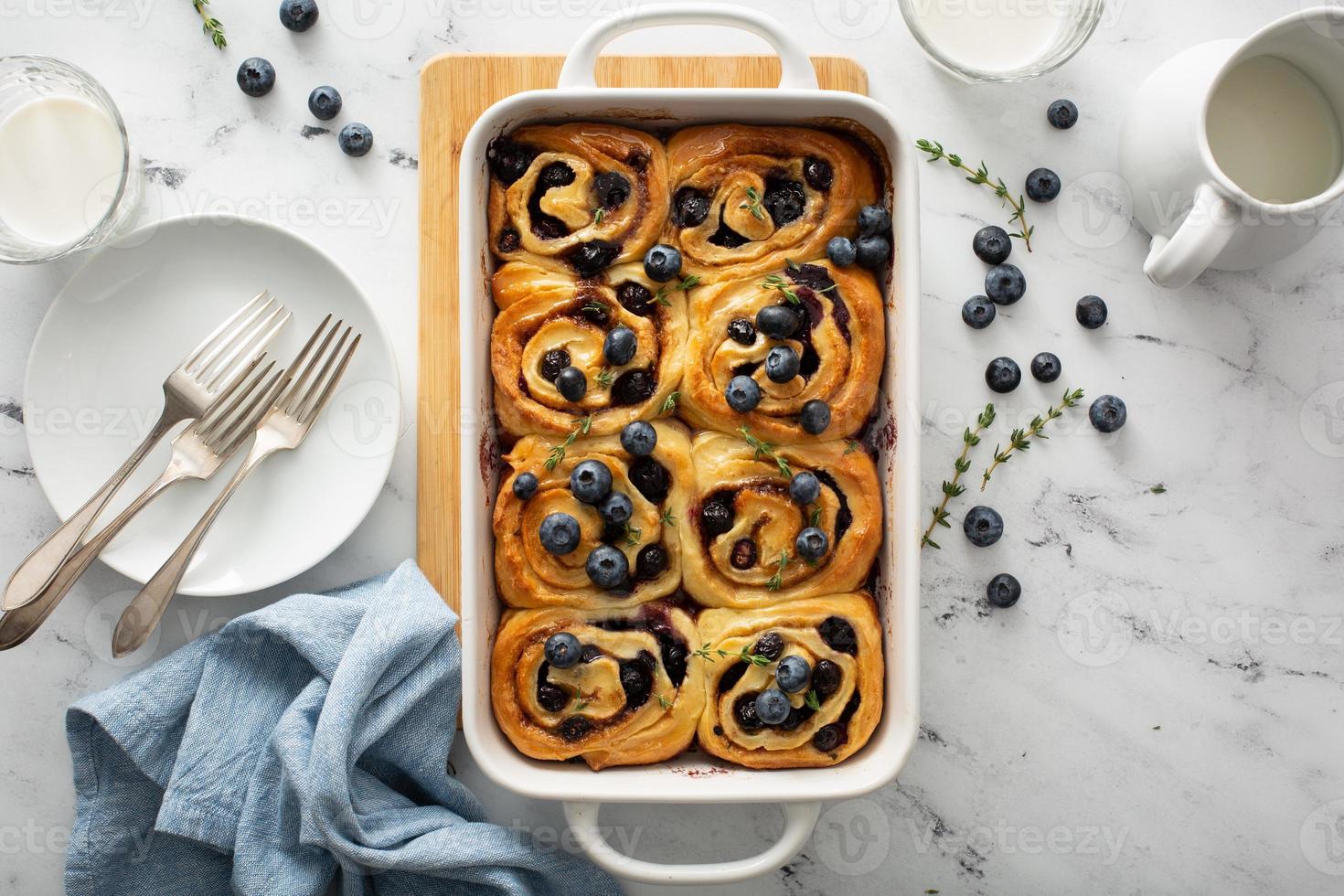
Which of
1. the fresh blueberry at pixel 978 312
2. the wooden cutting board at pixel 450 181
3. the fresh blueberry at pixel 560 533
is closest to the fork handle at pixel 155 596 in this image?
the wooden cutting board at pixel 450 181

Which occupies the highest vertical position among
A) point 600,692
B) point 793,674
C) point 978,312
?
point 978,312

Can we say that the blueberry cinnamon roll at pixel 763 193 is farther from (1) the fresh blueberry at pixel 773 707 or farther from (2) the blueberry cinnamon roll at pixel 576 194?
(1) the fresh blueberry at pixel 773 707

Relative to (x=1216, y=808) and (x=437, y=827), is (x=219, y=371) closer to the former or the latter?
(x=437, y=827)

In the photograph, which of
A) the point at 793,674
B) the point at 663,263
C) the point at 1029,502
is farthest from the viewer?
the point at 1029,502

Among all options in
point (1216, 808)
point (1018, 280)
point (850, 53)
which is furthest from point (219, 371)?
point (1216, 808)

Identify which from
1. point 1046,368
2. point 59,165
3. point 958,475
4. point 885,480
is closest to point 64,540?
point 59,165

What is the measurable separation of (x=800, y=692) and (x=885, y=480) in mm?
509

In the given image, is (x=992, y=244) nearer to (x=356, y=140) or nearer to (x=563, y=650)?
(x=563, y=650)

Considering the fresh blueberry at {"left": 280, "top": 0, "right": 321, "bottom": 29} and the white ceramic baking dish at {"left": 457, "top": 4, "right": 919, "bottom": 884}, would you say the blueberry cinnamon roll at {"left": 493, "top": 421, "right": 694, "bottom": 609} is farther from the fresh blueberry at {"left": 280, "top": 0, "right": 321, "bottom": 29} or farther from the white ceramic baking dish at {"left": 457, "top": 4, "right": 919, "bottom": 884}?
the fresh blueberry at {"left": 280, "top": 0, "right": 321, "bottom": 29}

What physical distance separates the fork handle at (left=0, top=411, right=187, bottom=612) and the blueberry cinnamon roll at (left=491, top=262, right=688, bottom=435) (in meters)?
0.87

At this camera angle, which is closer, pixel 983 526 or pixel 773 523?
pixel 773 523

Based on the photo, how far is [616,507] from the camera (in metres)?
2.16

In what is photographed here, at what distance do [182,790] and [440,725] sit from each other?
614 millimetres

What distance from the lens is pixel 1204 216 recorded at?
219cm
